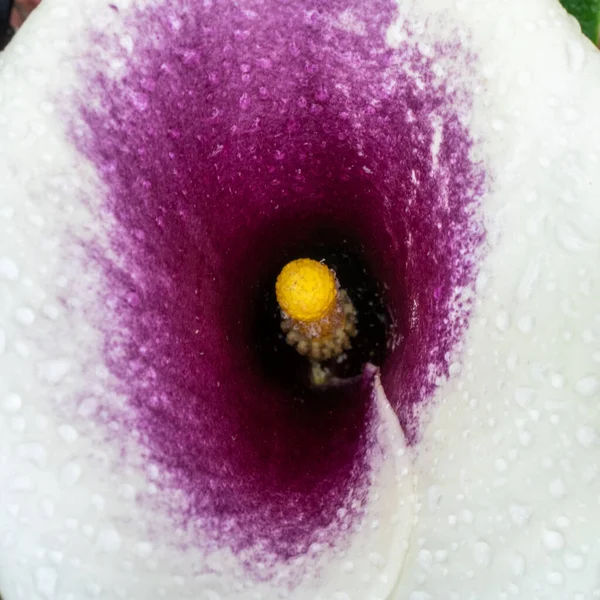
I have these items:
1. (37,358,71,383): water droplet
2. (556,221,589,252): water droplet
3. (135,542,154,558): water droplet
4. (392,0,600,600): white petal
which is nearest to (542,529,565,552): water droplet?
(392,0,600,600): white petal

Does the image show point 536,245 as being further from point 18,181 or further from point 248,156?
point 18,181

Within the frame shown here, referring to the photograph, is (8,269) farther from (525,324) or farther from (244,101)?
(525,324)

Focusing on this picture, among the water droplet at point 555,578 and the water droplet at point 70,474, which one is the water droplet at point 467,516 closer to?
the water droplet at point 555,578

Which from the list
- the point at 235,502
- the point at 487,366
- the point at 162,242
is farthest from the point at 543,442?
the point at 162,242

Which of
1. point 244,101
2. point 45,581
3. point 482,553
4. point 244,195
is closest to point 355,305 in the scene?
point 244,195

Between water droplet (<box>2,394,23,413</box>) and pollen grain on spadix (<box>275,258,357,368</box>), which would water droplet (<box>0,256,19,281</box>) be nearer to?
water droplet (<box>2,394,23,413</box>)

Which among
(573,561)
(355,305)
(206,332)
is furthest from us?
(355,305)
